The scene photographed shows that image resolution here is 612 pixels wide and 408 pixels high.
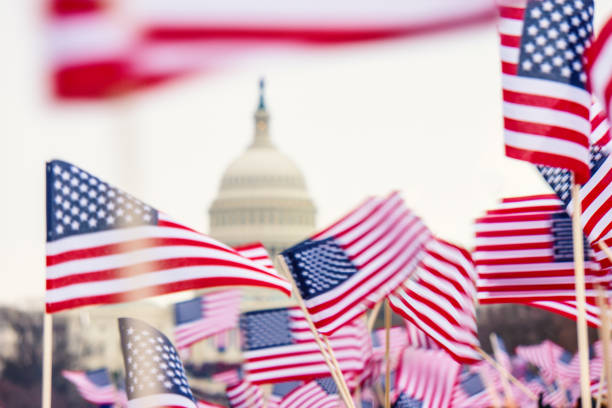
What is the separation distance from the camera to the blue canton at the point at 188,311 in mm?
23938

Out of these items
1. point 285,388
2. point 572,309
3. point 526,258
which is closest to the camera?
point 526,258

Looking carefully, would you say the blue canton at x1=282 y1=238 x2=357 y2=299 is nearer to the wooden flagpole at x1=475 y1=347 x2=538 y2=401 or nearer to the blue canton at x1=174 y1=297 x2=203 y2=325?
the wooden flagpole at x1=475 y1=347 x2=538 y2=401

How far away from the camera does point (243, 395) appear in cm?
1769

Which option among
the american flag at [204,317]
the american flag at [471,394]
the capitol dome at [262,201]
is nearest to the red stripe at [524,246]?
the american flag at [471,394]

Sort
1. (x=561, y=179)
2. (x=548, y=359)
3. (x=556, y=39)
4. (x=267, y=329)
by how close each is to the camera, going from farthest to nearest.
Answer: (x=548, y=359) < (x=267, y=329) < (x=561, y=179) < (x=556, y=39)

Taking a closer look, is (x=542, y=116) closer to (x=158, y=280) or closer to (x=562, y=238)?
(x=158, y=280)

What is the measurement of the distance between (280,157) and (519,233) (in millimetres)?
123284

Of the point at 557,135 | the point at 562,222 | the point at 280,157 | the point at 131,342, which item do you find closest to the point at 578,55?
the point at 557,135

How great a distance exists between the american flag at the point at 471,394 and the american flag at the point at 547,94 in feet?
47.2

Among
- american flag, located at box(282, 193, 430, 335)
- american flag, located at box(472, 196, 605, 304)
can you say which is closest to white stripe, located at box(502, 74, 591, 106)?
american flag, located at box(282, 193, 430, 335)

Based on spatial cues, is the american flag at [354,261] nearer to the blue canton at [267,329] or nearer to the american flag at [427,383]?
the american flag at [427,383]

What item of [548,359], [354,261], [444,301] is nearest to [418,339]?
[444,301]

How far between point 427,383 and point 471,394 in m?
7.91

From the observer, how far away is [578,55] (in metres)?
8.07
